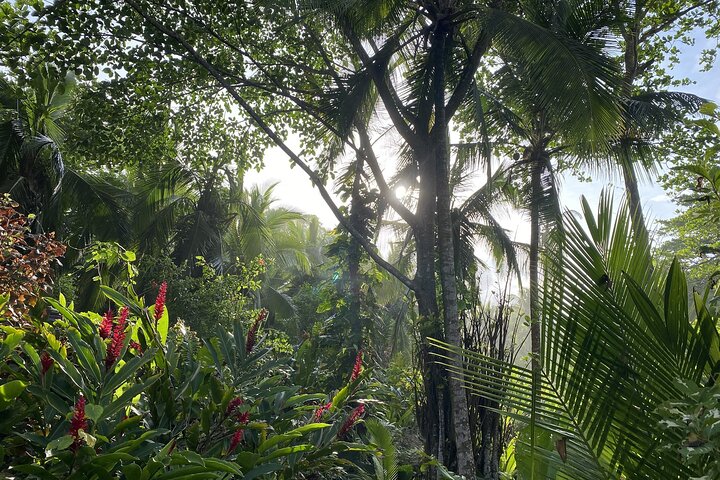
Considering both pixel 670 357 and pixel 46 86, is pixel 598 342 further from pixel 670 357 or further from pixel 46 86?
pixel 46 86

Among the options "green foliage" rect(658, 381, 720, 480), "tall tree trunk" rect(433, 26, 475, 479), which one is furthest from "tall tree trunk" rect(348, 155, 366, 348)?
"green foliage" rect(658, 381, 720, 480)

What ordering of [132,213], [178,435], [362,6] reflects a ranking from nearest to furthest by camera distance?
[178,435], [362,6], [132,213]

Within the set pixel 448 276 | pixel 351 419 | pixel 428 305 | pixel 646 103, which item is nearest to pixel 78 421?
pixel 351 419

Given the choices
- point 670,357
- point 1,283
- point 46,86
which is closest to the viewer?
point 670,357

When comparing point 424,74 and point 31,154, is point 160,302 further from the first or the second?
point 31,154

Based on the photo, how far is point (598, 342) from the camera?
1.53 meters

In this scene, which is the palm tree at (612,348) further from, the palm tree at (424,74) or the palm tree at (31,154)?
A: the palm tree at (31,154)

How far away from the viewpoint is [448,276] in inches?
227

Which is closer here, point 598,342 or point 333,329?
point 598,342

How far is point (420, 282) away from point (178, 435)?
14.7 ft

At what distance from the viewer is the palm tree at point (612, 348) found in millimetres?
1494

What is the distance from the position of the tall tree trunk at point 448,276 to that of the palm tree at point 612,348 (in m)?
2.98

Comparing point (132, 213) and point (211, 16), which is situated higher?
point (211, 16)

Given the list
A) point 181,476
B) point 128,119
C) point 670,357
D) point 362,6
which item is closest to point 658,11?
point 362,6
